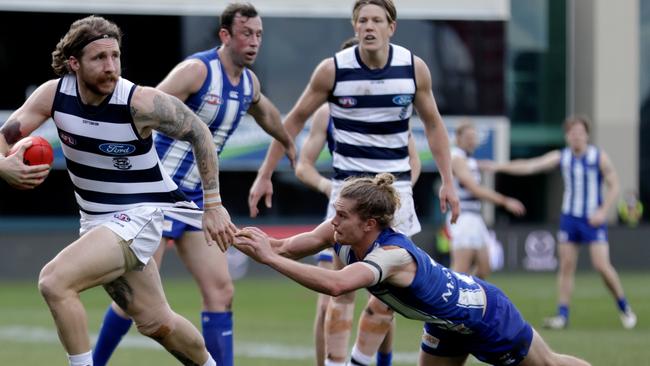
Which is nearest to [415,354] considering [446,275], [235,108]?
[235,108]

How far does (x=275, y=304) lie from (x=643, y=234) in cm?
1242

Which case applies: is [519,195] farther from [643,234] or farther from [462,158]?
[462,158]

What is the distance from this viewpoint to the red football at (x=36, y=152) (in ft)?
21.8

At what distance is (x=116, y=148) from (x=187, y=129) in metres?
0.42

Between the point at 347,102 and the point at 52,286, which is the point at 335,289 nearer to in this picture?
the point at 52,286

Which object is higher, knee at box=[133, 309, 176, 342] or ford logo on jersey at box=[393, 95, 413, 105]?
ford logo on jersey at box=[393, 95, 413, 105]

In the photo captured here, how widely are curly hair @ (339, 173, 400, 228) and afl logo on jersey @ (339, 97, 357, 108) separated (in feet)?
6.05

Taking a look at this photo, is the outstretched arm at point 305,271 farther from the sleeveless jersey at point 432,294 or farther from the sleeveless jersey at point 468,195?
the sleeveless jersey at point 468,195

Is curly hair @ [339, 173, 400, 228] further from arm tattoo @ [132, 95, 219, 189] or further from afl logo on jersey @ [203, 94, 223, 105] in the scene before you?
afl logo on jersey @ [203, 94, 223, 105]

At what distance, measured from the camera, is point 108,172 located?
22.8ft

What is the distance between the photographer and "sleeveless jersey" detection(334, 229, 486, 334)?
21.5 ft

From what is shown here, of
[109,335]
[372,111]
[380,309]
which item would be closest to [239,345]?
[109,335]

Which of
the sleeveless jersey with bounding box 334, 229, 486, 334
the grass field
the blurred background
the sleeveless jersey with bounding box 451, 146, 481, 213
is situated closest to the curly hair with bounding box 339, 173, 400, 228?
the sleeveless jersey with bounding box 334, 229, 486, 334

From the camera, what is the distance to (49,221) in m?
27.8
